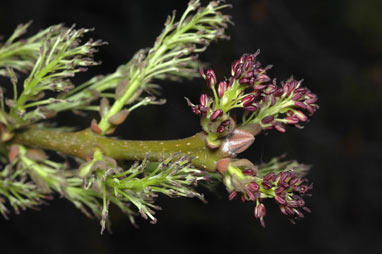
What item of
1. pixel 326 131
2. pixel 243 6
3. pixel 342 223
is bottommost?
pixel 342 223

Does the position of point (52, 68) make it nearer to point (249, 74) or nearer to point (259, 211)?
point (249, 74)

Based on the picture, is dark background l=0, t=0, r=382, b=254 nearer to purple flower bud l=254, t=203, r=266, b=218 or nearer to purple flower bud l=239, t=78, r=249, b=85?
purple flower bud l=239, t=78, r=249, b=85

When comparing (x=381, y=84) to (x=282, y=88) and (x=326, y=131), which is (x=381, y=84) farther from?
(x=282, y=88)

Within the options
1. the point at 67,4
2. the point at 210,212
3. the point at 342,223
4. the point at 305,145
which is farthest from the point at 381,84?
the point at 67,4

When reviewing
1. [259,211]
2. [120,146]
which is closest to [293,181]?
[259,211]

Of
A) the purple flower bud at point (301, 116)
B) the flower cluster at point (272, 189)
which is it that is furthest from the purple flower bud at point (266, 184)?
the purple flower bud at point (301, 116)

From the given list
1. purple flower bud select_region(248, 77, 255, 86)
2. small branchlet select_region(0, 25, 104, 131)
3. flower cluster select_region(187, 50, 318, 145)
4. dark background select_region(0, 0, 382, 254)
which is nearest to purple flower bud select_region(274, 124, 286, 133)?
flower cluster select_region(187, 50, 318, 145)

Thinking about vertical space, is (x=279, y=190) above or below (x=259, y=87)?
below
